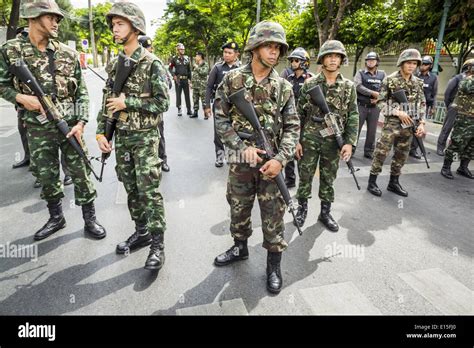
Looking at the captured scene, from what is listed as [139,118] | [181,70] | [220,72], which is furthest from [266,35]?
[181,70]

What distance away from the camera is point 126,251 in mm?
3064

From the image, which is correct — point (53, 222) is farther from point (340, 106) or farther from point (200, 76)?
point (200, 76)

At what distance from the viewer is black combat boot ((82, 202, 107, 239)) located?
10.9 ft

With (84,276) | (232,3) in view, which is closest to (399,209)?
(84,276)

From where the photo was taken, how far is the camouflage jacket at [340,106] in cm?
341

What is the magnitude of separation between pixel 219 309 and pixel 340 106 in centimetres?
244

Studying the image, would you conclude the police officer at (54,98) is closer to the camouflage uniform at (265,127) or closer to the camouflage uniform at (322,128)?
the camouflage uniform at (265,127)

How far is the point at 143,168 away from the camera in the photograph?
273 cm

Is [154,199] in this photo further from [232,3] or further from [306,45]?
[232,3]

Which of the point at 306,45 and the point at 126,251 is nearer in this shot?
the point at 126,251

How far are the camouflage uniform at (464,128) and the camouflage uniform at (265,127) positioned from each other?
14.7ft

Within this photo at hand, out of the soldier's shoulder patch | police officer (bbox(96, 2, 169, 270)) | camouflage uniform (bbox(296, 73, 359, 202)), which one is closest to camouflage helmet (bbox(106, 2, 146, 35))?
police officer (bbox(96, 2, 169, 270))
